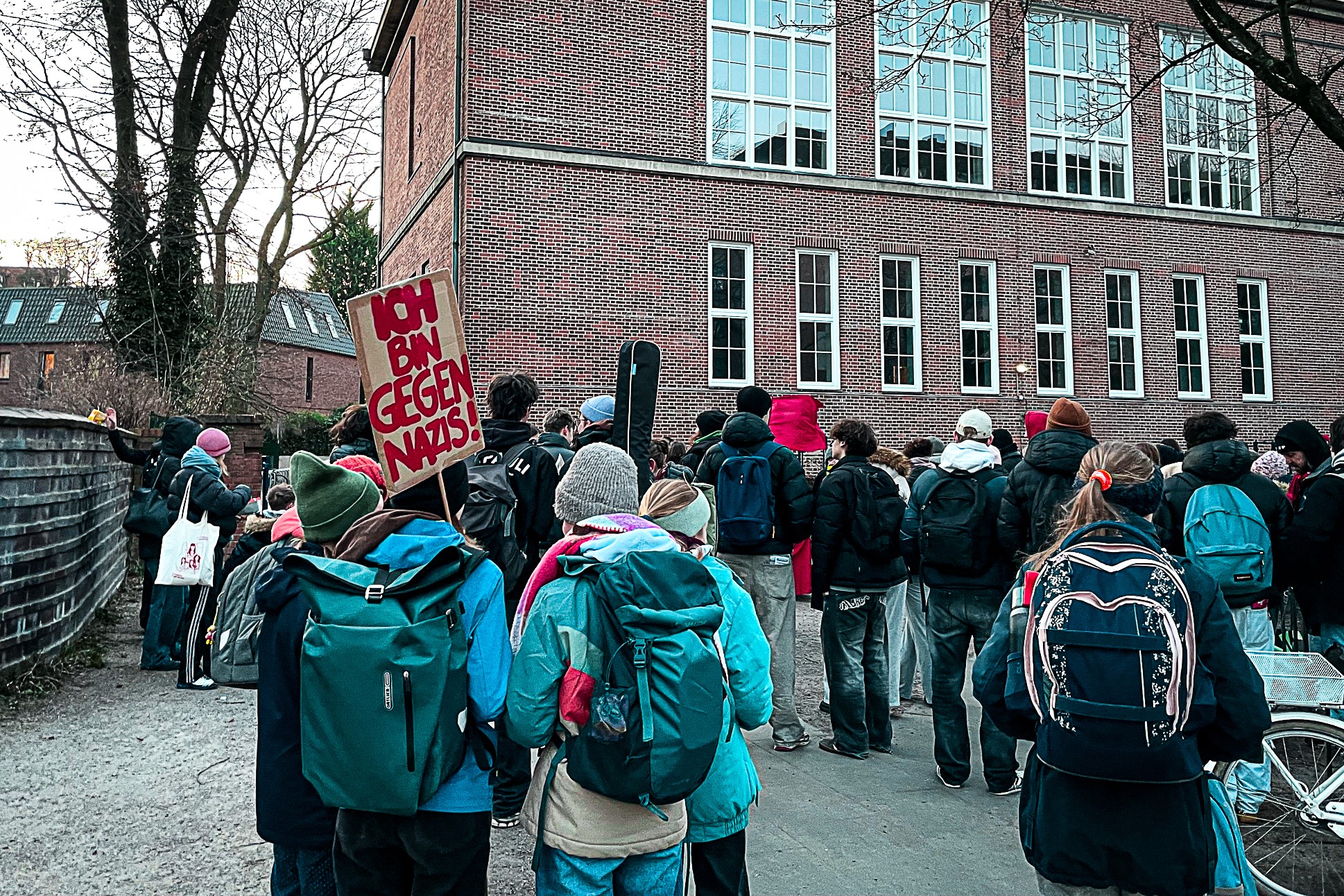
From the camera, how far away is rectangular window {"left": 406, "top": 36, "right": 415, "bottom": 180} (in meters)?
22.3

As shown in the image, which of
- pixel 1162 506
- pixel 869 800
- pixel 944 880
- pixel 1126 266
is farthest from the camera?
pixel 1126 266

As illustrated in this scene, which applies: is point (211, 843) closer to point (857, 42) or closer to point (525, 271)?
point (525, 271)

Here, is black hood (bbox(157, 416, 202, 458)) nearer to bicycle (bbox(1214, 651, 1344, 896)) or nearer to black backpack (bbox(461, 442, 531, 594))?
black backpack (bbox(461, 442, 531, 594))

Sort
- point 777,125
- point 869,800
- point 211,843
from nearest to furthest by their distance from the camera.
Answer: point 211,843 → point 869,800 → point 777,125

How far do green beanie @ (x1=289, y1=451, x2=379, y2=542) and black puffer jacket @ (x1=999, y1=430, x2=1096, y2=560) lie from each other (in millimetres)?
3905

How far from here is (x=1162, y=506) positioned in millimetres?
6113

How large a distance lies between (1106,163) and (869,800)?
65.3 feet

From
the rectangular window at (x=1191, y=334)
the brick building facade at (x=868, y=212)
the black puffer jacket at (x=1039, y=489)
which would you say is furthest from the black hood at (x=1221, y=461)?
the rectangular window at (x=1191, y=334)

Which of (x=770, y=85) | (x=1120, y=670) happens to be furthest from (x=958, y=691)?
(x=770, y=85)

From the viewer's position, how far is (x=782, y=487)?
652cm

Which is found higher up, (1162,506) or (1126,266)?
(1126,266)

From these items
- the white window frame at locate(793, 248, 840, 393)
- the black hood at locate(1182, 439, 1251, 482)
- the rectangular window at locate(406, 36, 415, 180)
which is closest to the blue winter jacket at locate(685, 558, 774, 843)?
the black hood at locate(1182, 439, 1251, 482)

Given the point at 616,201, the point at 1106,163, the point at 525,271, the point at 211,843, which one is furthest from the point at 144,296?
the point at 1106,163

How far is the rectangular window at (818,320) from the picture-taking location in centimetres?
1883
